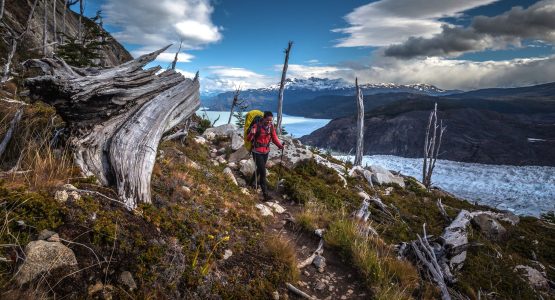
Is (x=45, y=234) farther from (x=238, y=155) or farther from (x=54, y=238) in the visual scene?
(x=238, y=155)

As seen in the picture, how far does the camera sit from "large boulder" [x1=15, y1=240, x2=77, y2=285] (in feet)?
7.28

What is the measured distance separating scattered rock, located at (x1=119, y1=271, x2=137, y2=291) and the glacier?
26.1 meters

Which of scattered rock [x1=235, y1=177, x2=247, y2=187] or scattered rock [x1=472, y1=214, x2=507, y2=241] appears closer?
scattered rock [x1=235, y1=177, x2=247, y2=187]

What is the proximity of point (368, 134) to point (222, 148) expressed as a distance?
138903mm

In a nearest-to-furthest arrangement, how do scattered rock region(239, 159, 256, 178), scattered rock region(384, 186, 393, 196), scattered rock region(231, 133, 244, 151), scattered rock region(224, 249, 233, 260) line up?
scattered rock region(224, 249, 233, 260), scattered rock region(239, 159, 256, 178), scattered rock region(231, 133, 244, 151), scattered rock region(384, 186, 393, 196)

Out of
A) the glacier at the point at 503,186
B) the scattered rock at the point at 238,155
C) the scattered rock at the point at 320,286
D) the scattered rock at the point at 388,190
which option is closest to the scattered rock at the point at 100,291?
the scattered rock at the point at 320,286

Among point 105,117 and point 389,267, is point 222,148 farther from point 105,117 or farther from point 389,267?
point 389,267

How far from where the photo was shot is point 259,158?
302 inches

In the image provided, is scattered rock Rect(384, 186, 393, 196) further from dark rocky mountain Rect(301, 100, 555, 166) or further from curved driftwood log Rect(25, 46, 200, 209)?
dark rocky mountain Rect(301, 100, 555, 166)

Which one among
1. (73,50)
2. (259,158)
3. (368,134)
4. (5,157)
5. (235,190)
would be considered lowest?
(368,134)

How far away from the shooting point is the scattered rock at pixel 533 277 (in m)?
6.66

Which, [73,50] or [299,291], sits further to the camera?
[73,50]

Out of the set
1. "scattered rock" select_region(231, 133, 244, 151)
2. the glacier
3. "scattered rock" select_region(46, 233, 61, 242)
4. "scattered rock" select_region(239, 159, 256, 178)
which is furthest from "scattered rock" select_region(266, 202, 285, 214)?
the glacier

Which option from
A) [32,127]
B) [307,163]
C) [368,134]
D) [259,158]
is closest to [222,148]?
[307,163]
